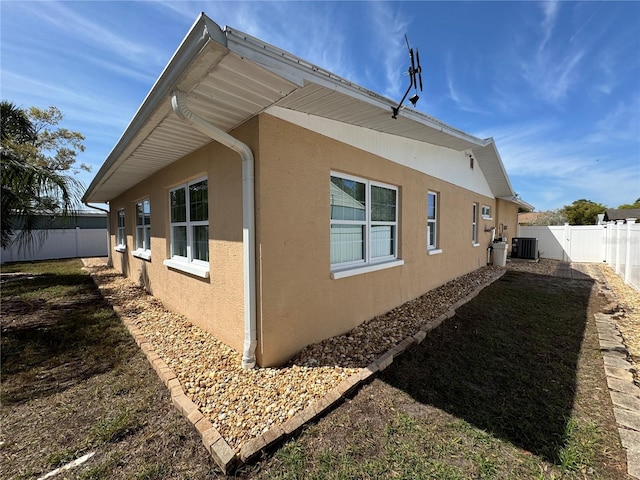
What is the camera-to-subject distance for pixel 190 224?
4.89m

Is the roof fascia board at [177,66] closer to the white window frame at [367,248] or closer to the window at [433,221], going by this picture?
the white window frame at [367,248]

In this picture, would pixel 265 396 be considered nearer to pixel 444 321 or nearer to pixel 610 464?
pixel 610 464

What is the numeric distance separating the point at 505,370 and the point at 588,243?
648 inches

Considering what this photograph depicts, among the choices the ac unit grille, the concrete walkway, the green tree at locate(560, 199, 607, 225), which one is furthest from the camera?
the green tree at locate(560, 199, 607, 225)

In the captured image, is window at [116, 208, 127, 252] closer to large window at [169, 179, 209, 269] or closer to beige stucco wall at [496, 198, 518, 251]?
large window at [169, 179, 209, 269]

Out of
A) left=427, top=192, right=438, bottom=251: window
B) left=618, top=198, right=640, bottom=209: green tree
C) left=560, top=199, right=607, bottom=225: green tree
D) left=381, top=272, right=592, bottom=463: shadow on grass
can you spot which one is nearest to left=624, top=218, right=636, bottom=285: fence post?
left=381, top=272, right=592, bottom=463: shadow on grass

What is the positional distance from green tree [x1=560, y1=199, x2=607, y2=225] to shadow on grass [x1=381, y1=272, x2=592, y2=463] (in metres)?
38.8

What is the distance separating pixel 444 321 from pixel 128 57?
770 cm

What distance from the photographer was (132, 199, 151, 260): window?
24.1 ft

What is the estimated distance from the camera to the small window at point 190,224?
453 cm

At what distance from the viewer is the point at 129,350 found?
3988 millimetres

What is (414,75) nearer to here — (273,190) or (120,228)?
(273,190)

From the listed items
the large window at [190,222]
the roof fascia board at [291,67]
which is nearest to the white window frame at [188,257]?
the large window at [190,222]

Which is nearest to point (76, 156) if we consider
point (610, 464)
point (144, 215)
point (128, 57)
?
point (144, 215)
